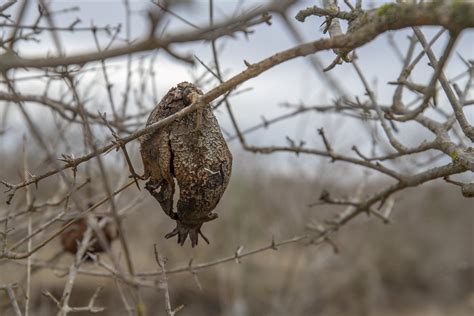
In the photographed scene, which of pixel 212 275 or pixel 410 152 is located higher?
pixel 410 152

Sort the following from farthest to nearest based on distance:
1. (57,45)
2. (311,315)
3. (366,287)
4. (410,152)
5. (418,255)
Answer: (418,255), (366,287), (311,315), (410,152), (57,45)

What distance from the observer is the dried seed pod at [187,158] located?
182 centimetres

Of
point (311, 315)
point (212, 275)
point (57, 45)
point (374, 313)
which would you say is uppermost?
point (57, 45)

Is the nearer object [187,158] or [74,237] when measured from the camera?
[187,158]

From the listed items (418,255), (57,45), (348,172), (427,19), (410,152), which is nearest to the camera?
(57,45)

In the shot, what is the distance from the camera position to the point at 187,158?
1.82 m

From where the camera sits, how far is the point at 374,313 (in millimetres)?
15242

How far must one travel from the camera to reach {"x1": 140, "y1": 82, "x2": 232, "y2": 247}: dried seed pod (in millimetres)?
1820

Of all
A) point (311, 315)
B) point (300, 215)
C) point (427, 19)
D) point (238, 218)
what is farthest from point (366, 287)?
point (427, 19)

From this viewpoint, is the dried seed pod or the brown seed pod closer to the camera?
the dried seed pod

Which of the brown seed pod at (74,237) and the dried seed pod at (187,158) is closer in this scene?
the dried seed pod at (187,158)

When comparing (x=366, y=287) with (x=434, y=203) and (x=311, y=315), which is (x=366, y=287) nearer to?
(x=311, y=315)

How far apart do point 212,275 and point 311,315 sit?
237cm

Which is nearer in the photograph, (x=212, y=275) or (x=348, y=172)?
(x=348, y=172)
